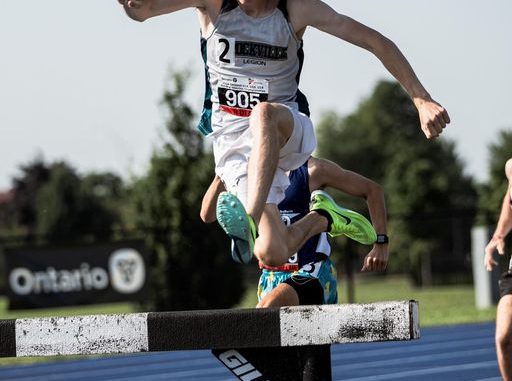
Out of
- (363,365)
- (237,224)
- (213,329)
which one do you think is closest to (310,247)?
(237,224)

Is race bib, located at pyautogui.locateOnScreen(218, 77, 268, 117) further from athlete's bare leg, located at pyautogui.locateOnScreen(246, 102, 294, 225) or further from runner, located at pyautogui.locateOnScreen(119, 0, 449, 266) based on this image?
→ athlete's bare leg, located at pyautogui.locateOnScreen(246, 102, 294, 225)

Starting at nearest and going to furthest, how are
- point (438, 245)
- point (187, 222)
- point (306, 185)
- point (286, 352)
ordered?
1. point (286, 352)
2. point (306, 185)
3. point (187, 222)
4. point (438, 245)

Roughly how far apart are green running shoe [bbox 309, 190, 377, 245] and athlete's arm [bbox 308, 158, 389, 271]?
98 millimetres

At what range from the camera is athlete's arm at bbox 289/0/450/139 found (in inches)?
188

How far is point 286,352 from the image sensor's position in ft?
14.8

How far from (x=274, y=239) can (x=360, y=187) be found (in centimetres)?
124

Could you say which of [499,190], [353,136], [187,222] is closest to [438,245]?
[499,190]

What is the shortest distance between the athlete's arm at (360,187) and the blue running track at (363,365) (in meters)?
2.43

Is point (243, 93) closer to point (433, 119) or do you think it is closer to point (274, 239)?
point (274, 239)

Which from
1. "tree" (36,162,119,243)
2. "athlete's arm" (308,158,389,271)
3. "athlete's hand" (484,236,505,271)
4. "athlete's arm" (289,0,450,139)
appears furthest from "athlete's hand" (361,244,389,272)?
"tree" (36,162,119,243)

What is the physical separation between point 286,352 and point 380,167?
3576 inches

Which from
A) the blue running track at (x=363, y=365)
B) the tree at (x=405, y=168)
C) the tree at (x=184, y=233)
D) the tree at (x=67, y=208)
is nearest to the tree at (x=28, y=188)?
the tree at (x=67, y=208)

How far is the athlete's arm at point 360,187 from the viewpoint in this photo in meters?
6.34

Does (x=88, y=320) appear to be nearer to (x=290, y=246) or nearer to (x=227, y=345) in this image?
(x=227, y=345)
